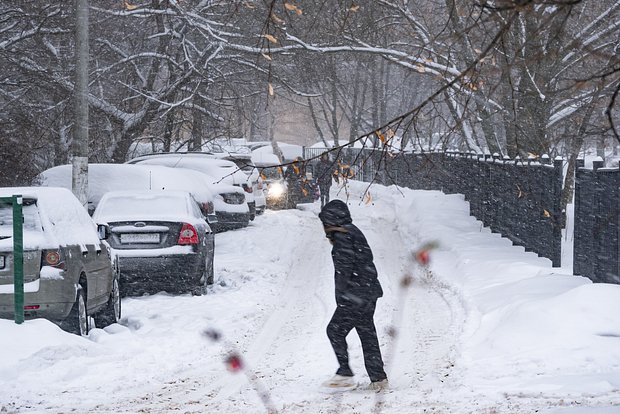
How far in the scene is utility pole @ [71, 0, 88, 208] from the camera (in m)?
16.9

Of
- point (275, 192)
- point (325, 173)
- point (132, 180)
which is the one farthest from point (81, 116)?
point (275, 192)

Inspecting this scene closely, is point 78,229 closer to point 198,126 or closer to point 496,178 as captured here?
point 496,178

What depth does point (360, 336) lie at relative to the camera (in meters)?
8.64

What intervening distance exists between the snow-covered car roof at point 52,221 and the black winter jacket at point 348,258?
10.1 feet

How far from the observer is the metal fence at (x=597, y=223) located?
39.4 feet

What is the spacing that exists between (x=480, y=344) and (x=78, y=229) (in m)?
4.57

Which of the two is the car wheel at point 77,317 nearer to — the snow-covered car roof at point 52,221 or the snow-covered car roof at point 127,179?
the snow-covered car roof at point 52,221

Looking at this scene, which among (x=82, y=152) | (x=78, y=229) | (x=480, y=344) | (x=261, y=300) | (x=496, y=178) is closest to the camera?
(x=480, y=344)

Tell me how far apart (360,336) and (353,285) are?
48cm

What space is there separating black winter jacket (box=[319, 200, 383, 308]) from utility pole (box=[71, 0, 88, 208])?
30.4 feet

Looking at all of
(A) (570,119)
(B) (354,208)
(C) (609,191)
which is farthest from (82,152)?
(B) (354,208)

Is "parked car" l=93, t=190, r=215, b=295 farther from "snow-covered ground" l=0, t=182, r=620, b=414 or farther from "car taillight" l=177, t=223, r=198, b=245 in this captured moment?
"snow-covered ground" l=0, t=182, r=620, b=414

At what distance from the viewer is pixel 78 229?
11086mm

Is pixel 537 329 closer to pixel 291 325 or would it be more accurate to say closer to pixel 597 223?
pixel 597 223
